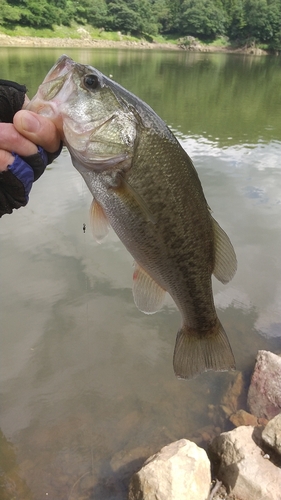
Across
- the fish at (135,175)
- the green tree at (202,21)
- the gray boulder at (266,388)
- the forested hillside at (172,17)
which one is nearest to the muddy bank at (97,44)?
the forested hillside at (172,17)

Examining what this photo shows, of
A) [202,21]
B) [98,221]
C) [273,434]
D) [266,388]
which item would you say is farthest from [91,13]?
[273,434]

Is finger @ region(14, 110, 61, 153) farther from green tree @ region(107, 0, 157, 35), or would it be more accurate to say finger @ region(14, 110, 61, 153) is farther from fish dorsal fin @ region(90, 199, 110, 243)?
green tree @ region(107, 0, 157, 35)

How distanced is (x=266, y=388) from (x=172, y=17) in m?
111

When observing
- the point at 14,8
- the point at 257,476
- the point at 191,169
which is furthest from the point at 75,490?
the point at 14,8

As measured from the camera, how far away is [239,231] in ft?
27.2

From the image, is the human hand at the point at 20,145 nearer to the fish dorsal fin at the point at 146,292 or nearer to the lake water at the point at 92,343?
the fish dorsal fin at the point at 146,292

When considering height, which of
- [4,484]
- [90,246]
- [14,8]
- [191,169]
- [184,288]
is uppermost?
[14,8]

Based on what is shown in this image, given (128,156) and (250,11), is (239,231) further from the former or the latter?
(250,11)

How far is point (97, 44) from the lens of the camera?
7088cm

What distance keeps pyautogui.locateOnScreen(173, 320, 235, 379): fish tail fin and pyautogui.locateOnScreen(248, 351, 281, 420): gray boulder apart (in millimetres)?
2149

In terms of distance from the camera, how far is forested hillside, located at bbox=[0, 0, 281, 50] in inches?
2603

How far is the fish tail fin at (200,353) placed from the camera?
108 inches

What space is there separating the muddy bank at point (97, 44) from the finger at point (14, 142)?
62.6 m

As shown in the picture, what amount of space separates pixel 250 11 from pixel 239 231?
104585mm
